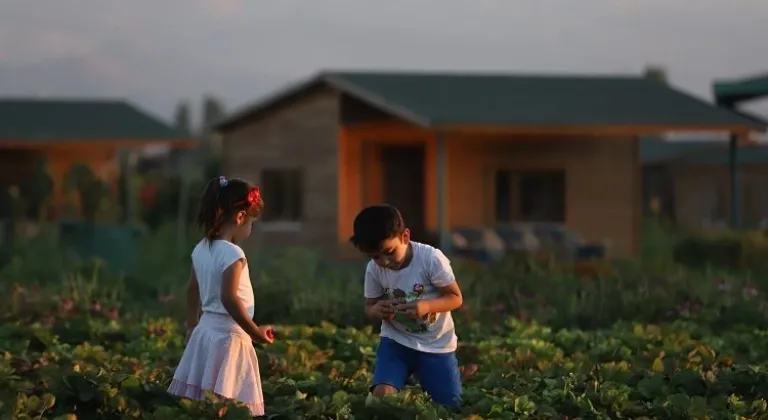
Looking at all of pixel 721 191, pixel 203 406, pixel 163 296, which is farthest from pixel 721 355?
pixel 721 191

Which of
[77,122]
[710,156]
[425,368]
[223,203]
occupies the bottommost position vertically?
[425,368]

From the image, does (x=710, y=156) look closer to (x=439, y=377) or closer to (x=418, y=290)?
(x=439, y=377)

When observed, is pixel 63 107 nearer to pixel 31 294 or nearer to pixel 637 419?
pixel 31 294

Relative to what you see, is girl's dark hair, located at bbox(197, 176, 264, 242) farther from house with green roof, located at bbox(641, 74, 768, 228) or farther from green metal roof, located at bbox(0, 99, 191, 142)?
house with green roof, located at bbox(641, 74, 768, 228)

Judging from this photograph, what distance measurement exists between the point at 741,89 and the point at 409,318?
1761 cm

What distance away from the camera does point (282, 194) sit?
24.0 meters

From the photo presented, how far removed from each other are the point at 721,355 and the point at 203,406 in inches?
171

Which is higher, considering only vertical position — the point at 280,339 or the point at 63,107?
the point at 63,107

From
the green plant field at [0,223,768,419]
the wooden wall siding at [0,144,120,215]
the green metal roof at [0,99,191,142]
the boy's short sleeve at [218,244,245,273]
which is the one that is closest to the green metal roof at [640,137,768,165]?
the green metal roof at [0,99,191,142]

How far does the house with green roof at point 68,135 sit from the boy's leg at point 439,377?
68.6ft

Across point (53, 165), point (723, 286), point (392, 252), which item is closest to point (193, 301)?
point (392, 252)

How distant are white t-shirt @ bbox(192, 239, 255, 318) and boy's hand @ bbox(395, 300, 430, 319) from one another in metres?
0.68

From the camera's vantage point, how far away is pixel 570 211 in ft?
78.9

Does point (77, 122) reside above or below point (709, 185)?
above
